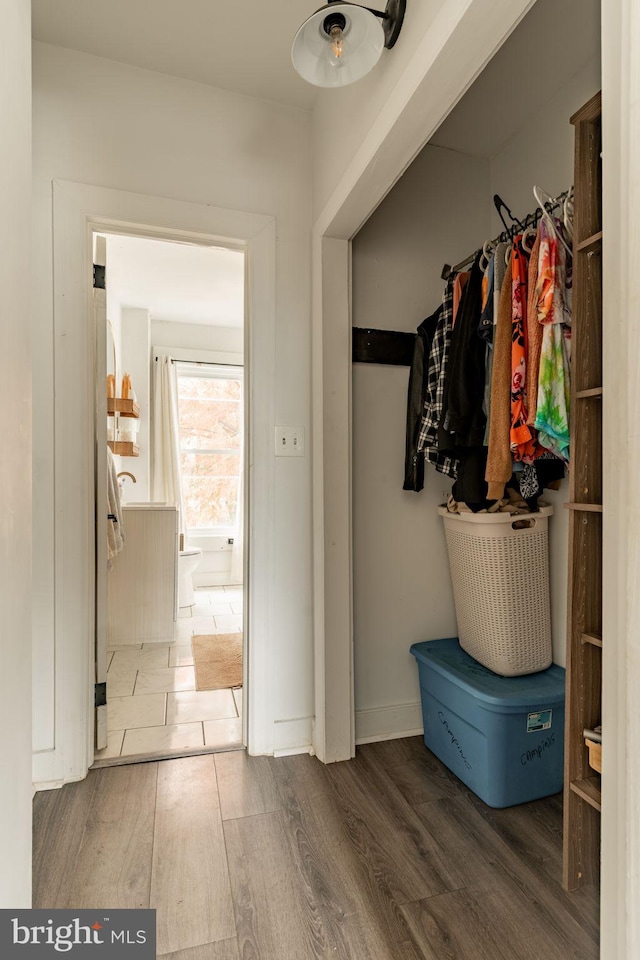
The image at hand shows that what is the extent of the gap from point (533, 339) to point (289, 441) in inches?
38.5

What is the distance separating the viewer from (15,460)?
0.85 meters

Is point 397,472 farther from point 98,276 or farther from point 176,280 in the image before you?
point 176,280

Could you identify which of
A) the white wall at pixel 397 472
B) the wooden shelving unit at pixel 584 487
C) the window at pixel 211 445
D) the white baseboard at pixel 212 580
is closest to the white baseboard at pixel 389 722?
the white wall at pixel 397 472

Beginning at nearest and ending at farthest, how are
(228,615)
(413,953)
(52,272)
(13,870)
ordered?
(13,870), (413,953), (52,272), (228,615)

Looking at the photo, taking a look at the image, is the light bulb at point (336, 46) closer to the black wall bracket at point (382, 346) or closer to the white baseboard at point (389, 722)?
the black wall bracket at point (382, 346)

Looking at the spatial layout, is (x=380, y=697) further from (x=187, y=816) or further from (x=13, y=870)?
(x=13, y=870)

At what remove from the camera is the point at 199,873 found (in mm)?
1388

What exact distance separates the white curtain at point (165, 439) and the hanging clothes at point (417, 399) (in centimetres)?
337

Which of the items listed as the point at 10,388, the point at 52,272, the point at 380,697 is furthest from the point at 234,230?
the point at 380,697

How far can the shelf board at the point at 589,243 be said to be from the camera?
113 cm

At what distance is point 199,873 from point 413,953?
22.9 inches

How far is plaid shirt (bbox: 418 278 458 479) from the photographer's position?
1912 millimetres

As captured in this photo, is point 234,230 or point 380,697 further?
point 380,697

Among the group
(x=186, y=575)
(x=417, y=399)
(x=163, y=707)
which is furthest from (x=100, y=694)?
(x=186, y=575)
